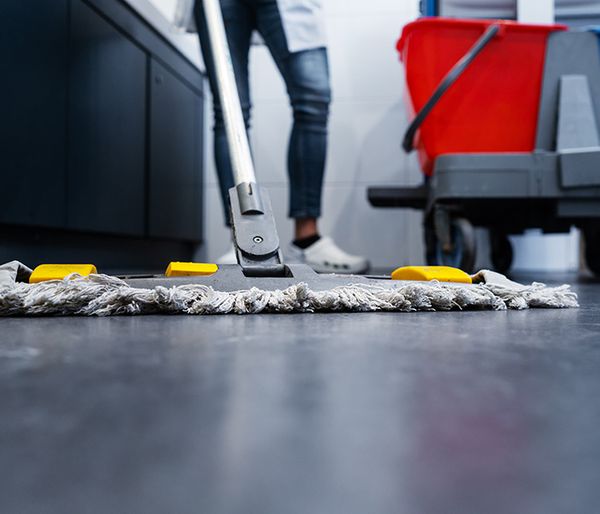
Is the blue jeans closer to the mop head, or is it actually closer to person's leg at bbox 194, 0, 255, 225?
person's leg at bbox 194, 0, 255, 225

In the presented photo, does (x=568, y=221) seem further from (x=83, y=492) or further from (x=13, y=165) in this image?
(x=83, y=492)

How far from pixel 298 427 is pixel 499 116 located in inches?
52.7

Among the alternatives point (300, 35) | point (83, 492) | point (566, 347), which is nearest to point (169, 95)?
point (300, 35)

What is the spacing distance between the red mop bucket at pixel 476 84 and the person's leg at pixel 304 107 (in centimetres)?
21

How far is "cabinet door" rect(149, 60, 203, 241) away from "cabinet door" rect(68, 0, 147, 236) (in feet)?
0.25

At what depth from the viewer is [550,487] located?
0.15 metres

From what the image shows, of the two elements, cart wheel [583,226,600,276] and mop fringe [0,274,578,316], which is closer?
mop fringe [0,274,578,316]

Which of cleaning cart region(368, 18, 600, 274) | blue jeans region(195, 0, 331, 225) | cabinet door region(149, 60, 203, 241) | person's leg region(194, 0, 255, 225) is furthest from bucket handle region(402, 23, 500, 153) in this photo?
cabinet door region(149, 60, 203, 241)

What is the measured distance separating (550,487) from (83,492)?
0.38 feet

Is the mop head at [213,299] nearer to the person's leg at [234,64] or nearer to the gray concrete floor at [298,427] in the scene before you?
the gray concrete floor at [298,427]

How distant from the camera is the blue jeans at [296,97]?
1.41m

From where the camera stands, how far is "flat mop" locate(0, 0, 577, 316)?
519mm

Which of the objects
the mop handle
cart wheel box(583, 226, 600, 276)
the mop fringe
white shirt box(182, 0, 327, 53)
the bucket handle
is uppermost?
white shirt box(182, 0, 327, 53)

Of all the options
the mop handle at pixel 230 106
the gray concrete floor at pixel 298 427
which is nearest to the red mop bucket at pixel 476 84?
the mop handle at pixel 230 106
